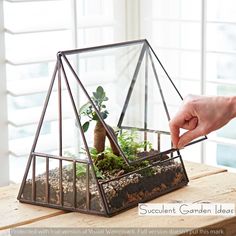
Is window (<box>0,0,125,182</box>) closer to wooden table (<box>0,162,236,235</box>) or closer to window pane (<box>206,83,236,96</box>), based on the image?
window pane (<box>206,83,236,96</box>)

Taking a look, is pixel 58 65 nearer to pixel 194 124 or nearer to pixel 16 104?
pixel 194 124

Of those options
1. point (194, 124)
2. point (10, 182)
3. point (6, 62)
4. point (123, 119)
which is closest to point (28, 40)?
point (6, 62)

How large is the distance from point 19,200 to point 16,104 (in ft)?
2.39

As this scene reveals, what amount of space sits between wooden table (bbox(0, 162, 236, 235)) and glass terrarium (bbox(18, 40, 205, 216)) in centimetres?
3

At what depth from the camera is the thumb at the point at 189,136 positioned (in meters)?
1.78

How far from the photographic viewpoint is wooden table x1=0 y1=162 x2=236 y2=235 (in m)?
1.70

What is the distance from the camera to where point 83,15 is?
8.88 feet

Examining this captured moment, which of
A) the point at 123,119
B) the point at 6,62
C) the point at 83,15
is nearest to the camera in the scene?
the point at 123,119

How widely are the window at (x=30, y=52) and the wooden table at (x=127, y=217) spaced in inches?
22.7

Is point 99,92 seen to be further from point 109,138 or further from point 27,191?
point 27,191

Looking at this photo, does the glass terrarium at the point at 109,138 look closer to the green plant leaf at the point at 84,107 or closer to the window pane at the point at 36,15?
the green plant leaf at the point at 84,107

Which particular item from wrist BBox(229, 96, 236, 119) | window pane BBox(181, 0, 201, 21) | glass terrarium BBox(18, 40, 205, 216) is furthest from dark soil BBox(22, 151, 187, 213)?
window pane BBox(181, 0, 201, 21)

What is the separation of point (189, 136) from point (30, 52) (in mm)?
908

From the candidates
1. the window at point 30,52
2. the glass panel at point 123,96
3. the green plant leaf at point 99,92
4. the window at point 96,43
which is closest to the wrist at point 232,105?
the glass panel at point 123,96
